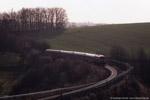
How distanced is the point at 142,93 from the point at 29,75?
1707 cm

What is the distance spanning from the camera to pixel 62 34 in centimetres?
6706

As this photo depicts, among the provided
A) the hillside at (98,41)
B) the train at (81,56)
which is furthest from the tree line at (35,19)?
the train at (81,56)

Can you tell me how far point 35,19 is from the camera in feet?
259

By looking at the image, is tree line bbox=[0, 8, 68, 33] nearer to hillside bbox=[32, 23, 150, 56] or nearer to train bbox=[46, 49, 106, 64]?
hillside bbox=[32, 23, 150, 56]

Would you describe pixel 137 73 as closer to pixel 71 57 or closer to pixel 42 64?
pixel 71 57

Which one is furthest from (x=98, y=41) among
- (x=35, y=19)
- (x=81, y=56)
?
(x=35, y=19)

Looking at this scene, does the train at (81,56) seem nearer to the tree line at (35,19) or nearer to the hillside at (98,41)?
the hillside at (98,41)

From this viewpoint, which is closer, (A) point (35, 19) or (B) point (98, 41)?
(B) point (98, 41)

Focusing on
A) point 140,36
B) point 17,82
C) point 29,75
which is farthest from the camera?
point 140,36

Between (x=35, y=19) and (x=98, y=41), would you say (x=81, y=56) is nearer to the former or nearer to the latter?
(x=98, y=41)

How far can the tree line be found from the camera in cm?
7075

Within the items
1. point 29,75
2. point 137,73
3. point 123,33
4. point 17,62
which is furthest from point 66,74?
point 123,33

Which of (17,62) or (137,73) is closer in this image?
(137,73)

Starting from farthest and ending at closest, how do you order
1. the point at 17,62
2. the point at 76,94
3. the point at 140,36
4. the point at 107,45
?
the point at 140,36
the point at 107,45
the point at 17,62
the point at 76,94
